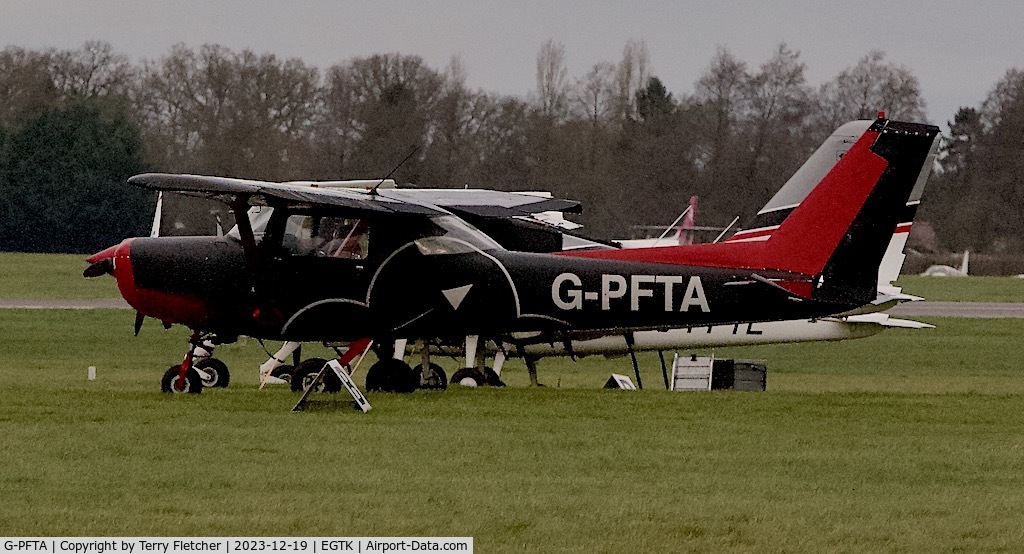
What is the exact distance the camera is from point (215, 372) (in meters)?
19.9

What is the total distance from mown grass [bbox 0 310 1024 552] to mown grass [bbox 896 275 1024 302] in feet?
131

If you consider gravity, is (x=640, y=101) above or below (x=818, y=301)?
above

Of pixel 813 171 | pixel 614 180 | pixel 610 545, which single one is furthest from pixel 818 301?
pixel 614 180

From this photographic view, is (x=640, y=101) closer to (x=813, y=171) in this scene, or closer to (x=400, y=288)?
(x=813, y=171)

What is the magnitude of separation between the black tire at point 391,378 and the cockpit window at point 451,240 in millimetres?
1296

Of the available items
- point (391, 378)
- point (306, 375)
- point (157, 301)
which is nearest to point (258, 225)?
point (157, 301)

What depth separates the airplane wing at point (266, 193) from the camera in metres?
15.5

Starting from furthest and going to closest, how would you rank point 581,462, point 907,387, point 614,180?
1. point 614,180
2. point 907,387
3. point 581,462

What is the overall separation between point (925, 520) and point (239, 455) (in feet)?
14.8

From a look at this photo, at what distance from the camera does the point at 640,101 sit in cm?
7406

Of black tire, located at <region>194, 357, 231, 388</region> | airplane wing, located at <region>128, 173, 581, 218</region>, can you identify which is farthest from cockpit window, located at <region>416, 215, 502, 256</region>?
black tire, located at <region>194, 357, 231, 388</region>

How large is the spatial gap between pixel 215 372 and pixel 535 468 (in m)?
9.03

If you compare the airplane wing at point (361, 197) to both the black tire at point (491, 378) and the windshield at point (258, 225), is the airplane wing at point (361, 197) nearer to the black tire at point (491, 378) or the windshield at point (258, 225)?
the windshield at point (258, 225)

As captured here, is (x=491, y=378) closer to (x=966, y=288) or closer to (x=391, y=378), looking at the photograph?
(x=391, y=378)
